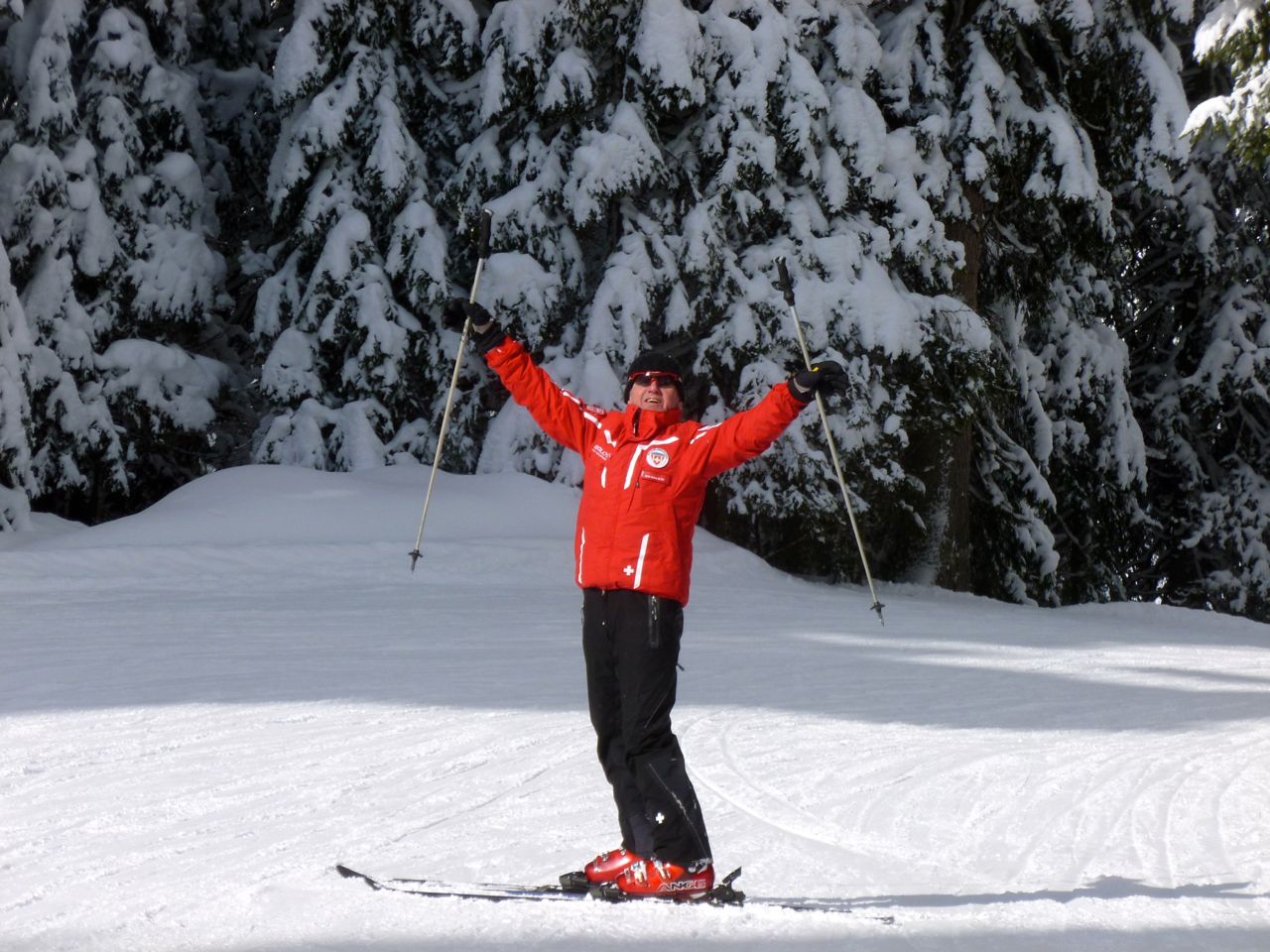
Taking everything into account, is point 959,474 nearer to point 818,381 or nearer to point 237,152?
point 237,152

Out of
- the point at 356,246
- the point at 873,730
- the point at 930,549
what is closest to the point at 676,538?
the point at 873,730

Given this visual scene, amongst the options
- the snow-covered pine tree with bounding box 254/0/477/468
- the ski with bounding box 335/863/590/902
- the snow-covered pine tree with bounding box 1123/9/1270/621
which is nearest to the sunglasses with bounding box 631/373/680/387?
the ski with bounding box 335/863/590/902

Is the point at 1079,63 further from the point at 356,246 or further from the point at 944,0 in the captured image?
the point at 356,246

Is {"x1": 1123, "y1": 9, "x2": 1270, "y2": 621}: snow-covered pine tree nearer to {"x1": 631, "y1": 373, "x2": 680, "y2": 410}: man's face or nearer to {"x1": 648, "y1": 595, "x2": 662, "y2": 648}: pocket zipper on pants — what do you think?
{"x1": 631, "y1": 373, "x2": 680, "y2": 410}: man's face

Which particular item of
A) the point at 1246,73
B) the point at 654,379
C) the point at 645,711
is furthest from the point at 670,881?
the point at 1246,73

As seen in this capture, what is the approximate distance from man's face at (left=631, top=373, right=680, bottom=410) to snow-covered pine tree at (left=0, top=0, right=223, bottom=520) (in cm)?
1051

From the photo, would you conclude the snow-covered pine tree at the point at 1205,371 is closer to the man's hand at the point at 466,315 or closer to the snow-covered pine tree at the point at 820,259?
the snow-covered pine tree at the point at 820,259

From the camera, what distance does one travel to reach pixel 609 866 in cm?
444

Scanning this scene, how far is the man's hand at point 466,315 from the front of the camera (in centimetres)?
476

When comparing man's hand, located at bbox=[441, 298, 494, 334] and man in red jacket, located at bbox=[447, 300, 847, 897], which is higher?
man's hand, located at bbox=[441, 298, 494, 334]

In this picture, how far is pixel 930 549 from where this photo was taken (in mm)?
16453

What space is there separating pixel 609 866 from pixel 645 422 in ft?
4.08

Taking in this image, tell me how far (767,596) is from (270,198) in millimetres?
6265

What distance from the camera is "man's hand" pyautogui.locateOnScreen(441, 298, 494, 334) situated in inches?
187
